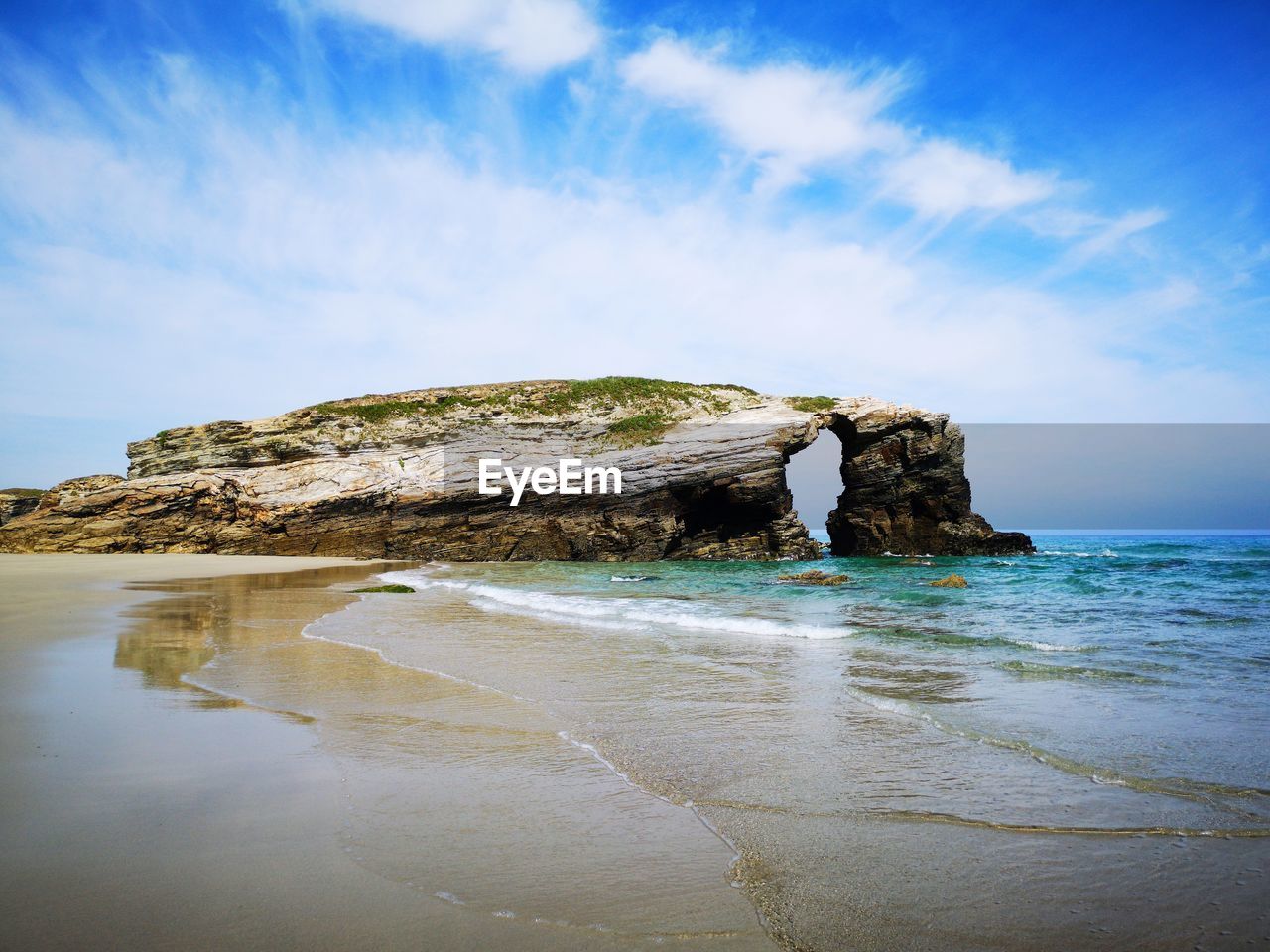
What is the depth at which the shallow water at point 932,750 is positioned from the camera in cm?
250

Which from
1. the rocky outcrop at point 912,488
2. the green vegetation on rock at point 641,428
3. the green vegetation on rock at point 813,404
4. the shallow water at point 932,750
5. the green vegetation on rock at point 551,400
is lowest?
the shallow water at point 932,750

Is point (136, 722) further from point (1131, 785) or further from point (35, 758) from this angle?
point (1131, 785)

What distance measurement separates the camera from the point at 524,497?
32875 mm

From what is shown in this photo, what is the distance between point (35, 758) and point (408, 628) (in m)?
5.95

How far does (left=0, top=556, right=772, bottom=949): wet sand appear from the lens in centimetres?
223

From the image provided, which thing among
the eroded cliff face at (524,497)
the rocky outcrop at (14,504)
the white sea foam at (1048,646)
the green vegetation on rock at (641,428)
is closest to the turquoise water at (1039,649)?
the white sea foam at (1048,646)

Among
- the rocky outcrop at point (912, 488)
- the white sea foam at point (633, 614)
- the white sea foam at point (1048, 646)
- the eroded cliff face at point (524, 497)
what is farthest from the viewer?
the rocky outcrop at point (912, 488)

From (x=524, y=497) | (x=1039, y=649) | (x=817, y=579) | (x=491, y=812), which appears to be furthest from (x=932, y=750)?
(x=524, y=497)

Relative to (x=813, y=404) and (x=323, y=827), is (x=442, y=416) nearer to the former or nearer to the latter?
(x=813, y=404)

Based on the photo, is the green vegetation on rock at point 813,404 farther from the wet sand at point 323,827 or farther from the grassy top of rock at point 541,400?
the wet sand at point 323,827

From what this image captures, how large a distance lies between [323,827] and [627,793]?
1.44 m

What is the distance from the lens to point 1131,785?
3715 millimetres

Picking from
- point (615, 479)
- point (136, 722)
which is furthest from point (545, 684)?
point (615, 479)

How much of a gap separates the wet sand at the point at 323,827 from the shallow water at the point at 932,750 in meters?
0.13
